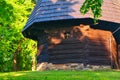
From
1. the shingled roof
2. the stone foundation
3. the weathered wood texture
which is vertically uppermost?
the shingled roof

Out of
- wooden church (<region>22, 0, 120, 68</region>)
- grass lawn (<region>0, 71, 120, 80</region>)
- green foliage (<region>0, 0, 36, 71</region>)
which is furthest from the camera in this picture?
green foliage (<region>0, 0, 36, 71</region>)

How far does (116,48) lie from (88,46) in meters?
4.49

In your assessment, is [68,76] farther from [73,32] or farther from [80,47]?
[73,32]

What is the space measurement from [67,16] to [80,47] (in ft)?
7.41

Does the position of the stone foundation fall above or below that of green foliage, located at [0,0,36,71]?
below

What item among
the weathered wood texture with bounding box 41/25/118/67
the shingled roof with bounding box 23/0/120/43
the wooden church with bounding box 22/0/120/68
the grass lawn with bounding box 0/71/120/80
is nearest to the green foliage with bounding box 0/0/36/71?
the shingled roof with bounding box 23/0/120/43

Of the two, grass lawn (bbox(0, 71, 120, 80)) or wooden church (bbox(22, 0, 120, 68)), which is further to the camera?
wooden church (bbox(22, 0, 120, 68))

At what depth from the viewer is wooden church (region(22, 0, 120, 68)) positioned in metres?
23.5

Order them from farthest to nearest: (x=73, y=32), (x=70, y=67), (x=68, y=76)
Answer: (x=73, y=32) < (x=70, y=67) < (x=68, y=76)

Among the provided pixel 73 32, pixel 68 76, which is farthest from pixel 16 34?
pixel 68 76

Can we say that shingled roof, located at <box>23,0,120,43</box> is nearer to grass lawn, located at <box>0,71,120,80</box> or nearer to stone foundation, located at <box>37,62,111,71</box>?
stone foundation, located at <box>37,62,111,71</box>

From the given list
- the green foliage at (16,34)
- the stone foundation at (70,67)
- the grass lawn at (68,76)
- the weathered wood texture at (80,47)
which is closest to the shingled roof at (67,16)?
the weathered wood texture at (80,47)

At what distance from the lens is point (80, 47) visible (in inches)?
928

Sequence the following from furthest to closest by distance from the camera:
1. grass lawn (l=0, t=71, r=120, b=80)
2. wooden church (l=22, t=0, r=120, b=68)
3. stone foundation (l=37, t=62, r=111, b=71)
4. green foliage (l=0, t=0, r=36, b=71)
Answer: green foliage (l=0, t=0, r=36, b=71) → wooden church (l=22, t=0, r=120, b=68) → stone foundation (l=37, t=62, r=111, b=71) → grass lawn (l=0, t=71, r=120, b=80)
